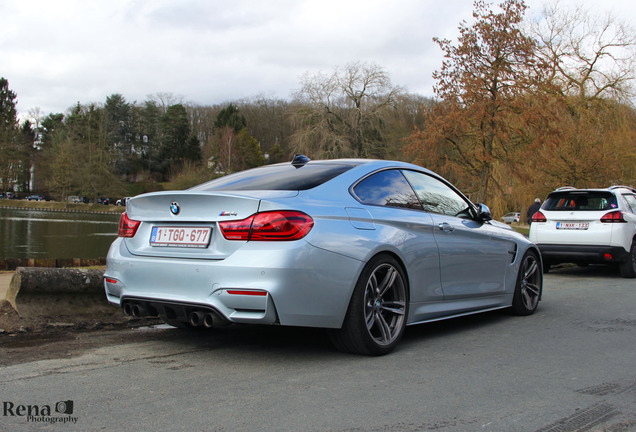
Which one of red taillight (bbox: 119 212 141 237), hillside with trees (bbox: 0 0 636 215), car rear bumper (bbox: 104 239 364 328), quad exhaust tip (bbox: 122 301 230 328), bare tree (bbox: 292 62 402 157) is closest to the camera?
car rear bumper (bbox: 104 239 364 328)

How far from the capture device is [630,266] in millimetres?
11031

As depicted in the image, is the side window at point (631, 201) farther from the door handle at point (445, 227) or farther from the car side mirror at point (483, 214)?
the door handle at point (445, 227)

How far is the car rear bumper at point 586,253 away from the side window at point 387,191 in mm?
6695

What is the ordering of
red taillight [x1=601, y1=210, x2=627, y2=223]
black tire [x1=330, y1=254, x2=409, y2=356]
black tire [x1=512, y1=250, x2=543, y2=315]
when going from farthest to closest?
red taillight [x1=601, y1=210, x2=627, y2=223] → black tire [x1=512, y1=250, x2=543, y2=315] → black tire [x1=330, y1=254, x2=409, y2=356]

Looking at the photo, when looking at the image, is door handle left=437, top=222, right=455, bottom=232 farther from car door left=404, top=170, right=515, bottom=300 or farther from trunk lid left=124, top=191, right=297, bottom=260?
trunk lid left=124, top=191, right=297, bottom=260

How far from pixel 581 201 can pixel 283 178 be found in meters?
8.22

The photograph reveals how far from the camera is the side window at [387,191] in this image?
484 centimetres

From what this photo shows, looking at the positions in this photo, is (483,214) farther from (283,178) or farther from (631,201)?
(631,201)

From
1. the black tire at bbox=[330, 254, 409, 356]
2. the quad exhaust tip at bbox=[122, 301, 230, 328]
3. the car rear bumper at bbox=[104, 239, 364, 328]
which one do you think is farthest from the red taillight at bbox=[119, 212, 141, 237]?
the black tire at bbox=[330, 254, 409, 356]

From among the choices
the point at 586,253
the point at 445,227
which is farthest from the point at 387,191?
the point at 586,253

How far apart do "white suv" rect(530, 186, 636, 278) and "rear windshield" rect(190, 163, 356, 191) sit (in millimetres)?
7360

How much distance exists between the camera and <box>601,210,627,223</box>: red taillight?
1073 cm

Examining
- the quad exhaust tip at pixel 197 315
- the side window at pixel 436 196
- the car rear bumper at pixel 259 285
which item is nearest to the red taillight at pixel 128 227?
the car rear bumper at pixel 259 285

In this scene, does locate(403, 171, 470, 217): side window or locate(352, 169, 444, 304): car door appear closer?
locate(352, 169, 444, 304): car door
